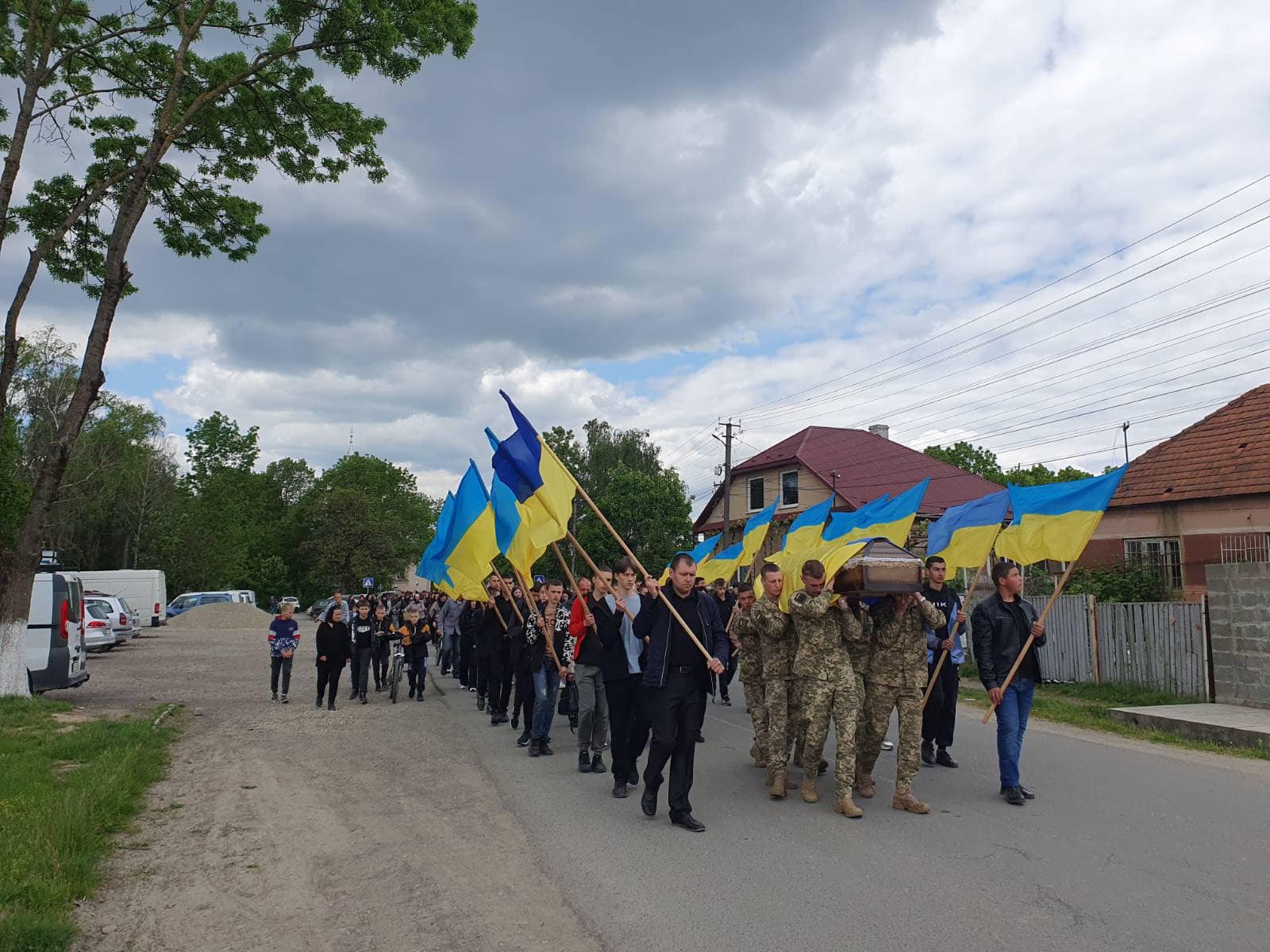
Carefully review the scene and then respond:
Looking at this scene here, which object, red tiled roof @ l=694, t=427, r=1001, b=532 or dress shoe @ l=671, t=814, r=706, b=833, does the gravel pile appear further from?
dress shoe @ l=671, t=814, r=706, b=833

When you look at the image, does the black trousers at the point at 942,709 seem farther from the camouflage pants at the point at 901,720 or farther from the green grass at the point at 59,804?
the green grass at the point at 59,804

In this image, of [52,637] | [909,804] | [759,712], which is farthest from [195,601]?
[909,804]

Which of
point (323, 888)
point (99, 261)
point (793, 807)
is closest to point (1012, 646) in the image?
point (793, 807)

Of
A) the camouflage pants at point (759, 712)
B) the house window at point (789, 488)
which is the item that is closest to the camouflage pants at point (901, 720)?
the camouflage pants at point (759, 712)

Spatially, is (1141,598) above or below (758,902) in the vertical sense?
above

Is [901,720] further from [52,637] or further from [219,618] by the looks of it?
[219,618]

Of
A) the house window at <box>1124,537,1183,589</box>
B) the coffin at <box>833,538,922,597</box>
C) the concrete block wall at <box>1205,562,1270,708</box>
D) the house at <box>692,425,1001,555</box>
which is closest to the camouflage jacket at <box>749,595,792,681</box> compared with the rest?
the coffin at <box>833,538,922,597</box>

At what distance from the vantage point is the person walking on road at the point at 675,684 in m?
6.63

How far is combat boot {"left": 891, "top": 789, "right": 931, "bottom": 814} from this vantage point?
268 inches

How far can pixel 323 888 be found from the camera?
5.36m

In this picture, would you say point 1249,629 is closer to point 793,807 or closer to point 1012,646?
point 1012,646

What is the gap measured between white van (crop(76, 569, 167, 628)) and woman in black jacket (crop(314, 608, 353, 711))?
27.1m

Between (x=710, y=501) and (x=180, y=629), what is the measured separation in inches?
993

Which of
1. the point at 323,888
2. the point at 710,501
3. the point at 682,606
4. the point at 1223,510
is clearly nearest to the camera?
the point at 323,888
